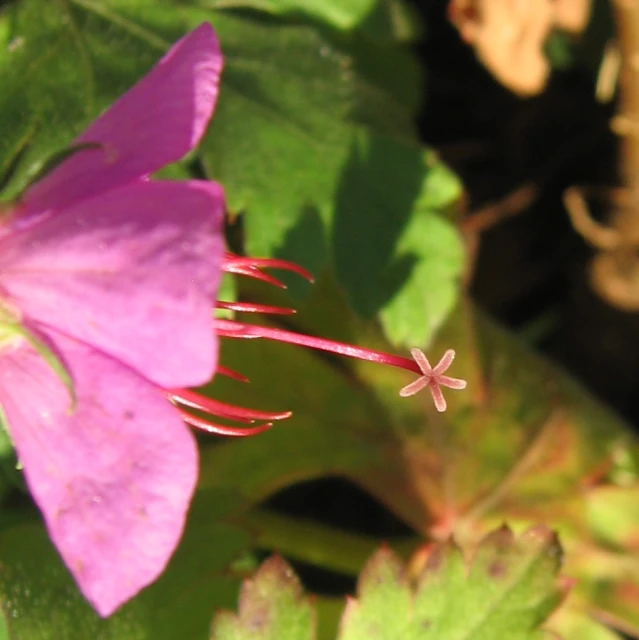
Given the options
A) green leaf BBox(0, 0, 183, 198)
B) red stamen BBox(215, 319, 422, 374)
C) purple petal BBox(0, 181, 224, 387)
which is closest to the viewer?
purple petal BBox(0, 181, 224, 387)

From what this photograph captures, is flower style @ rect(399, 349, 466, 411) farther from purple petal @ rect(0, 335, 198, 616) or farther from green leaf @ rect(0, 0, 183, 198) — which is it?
green leaf @ rect(0, 0, 183, 198)

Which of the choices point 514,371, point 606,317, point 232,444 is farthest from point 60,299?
point 606,317

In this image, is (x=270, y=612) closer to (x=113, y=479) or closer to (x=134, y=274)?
(x=113, y=479)

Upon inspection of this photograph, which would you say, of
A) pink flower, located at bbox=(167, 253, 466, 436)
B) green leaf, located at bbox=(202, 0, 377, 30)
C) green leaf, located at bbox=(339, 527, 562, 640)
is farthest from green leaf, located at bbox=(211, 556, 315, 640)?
green leaf, located at bbox=(202, 0, 377, 30)

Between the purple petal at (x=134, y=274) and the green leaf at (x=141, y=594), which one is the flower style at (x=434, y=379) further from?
the green leaf at (x=141, y=594)

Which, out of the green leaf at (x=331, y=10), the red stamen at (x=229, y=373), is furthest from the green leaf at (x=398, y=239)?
the red stamen at (x=229, y=373)

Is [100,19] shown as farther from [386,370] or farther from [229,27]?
[386,370]

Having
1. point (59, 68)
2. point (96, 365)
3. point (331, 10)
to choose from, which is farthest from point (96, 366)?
point (331, 10)
